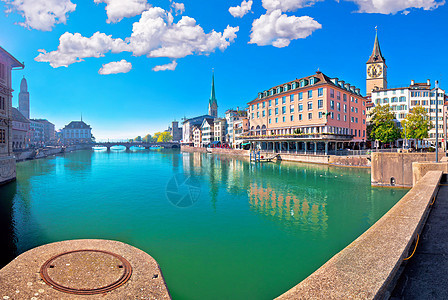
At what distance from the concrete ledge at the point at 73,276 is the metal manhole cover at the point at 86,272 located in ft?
0.14

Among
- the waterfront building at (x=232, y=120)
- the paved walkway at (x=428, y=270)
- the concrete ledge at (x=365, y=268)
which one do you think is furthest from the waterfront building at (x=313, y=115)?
the concrete ledge at (x=365, y=268)

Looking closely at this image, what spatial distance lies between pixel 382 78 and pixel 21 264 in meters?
138

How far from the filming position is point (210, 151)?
120 metres

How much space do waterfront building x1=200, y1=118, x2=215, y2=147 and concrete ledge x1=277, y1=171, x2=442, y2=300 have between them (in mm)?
131886

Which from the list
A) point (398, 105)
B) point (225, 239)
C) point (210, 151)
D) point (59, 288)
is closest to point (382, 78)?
point (398, 105)

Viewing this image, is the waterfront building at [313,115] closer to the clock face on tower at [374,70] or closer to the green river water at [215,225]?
the green river water at [215,225]

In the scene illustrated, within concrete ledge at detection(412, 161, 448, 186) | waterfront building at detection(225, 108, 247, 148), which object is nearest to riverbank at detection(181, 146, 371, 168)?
concrete ledge at detection(412, 161, 448, 186)

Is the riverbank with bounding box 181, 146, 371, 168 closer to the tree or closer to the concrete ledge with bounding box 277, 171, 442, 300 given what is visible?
the tree

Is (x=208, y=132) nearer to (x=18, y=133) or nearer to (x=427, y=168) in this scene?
(x=18, y=133)

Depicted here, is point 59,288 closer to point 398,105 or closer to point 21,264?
point 21,264

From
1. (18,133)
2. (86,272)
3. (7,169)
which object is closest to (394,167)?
(86,272)

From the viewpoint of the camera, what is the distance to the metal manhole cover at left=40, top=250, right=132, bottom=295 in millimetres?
5305

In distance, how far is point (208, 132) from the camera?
143 meters

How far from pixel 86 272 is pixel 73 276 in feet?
0.88
